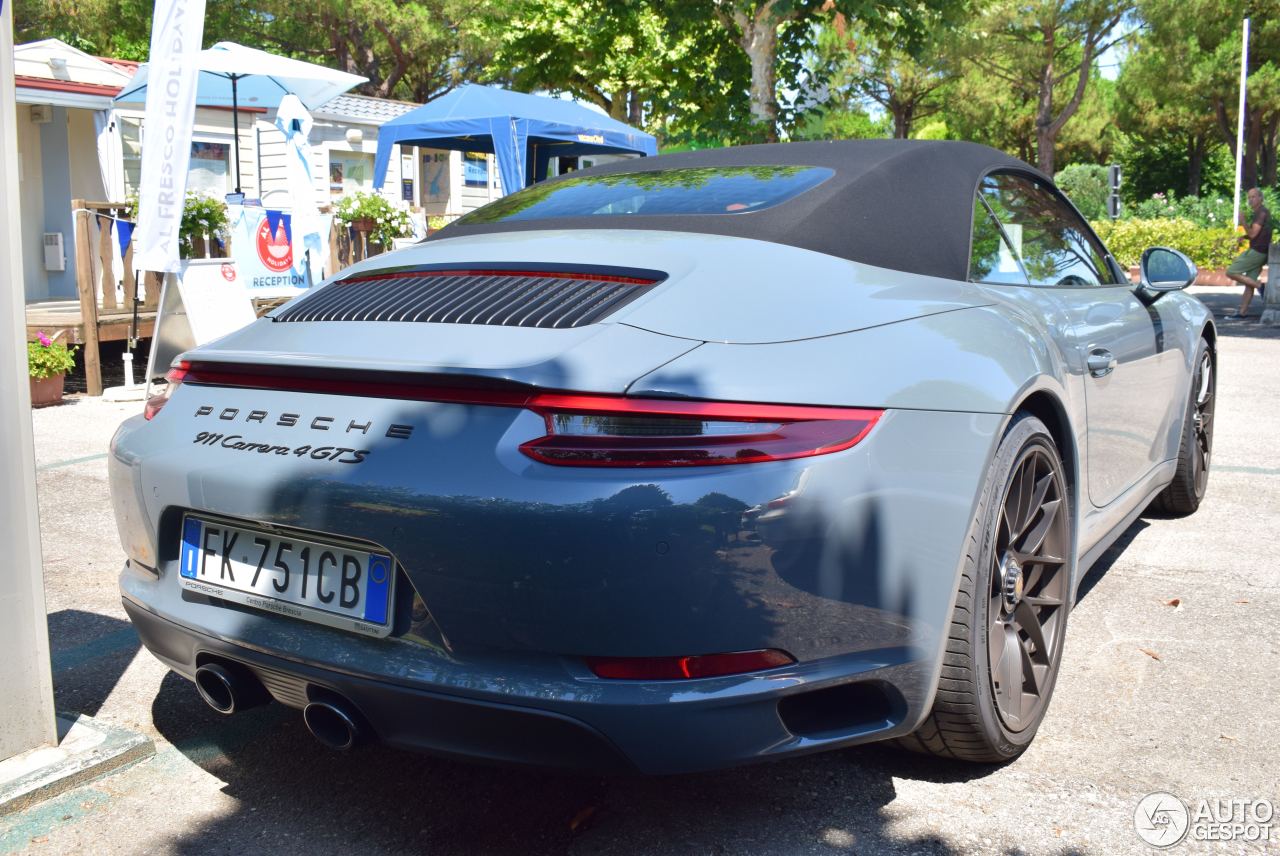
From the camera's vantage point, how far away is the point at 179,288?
8578mm

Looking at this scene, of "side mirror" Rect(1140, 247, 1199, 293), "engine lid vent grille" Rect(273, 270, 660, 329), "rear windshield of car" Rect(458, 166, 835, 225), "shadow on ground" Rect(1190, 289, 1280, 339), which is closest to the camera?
"engine lid vent grille" Rect(273, 270, 660, 329)

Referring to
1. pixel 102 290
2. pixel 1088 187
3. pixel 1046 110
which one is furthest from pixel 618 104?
pixel 1088 187

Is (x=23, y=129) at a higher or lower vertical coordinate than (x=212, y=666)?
higher

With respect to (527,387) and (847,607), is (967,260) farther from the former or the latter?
(527,387)

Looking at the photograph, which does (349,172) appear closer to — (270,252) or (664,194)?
(270,252)

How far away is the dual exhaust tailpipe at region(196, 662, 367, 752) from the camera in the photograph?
2.13m

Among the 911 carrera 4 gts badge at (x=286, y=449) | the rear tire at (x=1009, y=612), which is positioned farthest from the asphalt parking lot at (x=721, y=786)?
the 911 carrera 4 gts badge at (x=286, y=449)

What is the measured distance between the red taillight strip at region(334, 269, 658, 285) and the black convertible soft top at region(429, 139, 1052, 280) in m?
0.36

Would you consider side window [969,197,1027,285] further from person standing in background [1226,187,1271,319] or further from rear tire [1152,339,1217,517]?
person standing in background [1226,187,1271,319]

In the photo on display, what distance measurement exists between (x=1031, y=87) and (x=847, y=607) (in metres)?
39.0

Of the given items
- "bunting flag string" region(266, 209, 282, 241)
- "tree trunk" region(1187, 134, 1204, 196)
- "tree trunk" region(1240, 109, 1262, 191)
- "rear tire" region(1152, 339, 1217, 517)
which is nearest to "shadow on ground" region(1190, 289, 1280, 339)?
"rear tire" region(1152, 339, 1217, 517)

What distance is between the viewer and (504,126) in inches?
547

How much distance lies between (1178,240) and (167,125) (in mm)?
22129

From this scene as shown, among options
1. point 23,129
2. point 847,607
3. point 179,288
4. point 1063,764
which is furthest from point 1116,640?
point 23,129
